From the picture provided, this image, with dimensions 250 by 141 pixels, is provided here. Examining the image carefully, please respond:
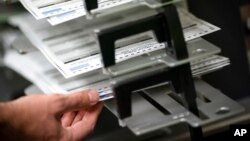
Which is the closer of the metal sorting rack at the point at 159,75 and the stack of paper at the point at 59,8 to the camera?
the metal sorting rack at the point at 159,75

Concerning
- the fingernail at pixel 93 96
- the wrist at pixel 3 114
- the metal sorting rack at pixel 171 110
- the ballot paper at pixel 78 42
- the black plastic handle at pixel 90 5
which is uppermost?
the black plastic handle at pixel 90 5

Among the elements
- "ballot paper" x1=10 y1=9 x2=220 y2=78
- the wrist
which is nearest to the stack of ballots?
"ballot paper" x1=10 y1=9 x2=220 y2=78

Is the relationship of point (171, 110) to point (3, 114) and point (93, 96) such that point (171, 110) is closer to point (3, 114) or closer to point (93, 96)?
point (93, 96)

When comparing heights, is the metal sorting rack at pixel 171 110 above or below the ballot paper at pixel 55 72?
below

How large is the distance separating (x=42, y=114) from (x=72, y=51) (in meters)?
0.15

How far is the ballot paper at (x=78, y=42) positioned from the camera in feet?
2.67

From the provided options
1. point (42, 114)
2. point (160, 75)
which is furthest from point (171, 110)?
point (42, 114)

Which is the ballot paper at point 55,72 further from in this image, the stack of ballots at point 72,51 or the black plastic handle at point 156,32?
the black plastic handle at point 156,32

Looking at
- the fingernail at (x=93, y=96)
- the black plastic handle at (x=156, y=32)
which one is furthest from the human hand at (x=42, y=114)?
the black plastic handle at (x=156, y=32)

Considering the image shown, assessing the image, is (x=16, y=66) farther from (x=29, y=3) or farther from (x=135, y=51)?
(x=135, y=51)

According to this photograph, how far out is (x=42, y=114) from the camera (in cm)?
76

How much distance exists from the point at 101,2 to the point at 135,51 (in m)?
0.10

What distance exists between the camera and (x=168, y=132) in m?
0.98

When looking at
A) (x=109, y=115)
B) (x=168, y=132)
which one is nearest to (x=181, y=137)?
(x=168, y=132)
